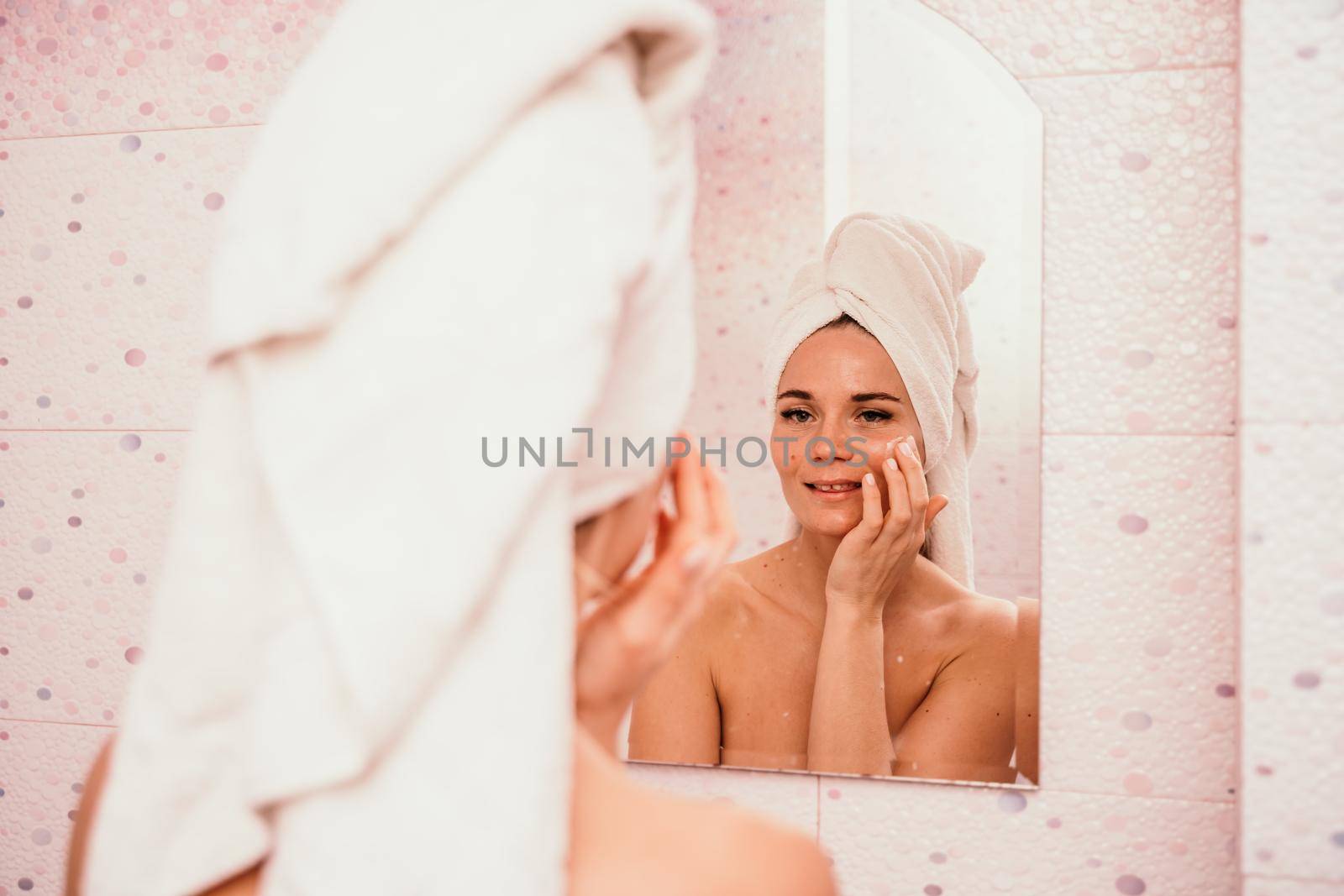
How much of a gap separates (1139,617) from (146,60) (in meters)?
1.34

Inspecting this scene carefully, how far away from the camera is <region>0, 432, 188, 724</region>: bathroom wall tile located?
3.98 feet

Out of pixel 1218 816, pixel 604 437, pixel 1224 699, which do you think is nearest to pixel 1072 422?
pixel 1224 699

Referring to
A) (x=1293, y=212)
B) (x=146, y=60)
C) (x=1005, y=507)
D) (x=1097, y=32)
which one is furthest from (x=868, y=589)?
(x=146, y=60)

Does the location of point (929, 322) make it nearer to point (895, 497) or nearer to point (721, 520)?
point (895, 497)

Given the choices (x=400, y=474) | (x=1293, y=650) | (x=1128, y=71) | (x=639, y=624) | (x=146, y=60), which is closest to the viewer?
(x=400, y=474)

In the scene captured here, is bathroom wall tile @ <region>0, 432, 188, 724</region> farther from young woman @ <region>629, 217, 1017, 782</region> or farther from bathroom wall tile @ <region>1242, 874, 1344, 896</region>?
bathroom wall tile @ <region>1242, 874, 1344, 896</region>

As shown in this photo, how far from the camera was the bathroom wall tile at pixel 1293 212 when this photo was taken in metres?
0.77

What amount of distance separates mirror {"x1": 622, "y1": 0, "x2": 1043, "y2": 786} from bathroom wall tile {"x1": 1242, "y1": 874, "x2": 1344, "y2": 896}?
0.22 metres

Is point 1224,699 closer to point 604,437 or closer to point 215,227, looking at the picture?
point 604,437

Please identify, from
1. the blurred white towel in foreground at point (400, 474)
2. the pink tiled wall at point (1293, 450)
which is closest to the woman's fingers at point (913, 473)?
the pink tiled wall at point (1293, 450)

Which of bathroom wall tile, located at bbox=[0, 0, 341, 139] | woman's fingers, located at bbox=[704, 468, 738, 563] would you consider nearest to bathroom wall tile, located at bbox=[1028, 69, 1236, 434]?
woman's fingers, located at bbox=[704, 468, 738, 563]

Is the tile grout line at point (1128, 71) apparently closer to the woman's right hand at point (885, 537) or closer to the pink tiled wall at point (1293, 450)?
the pink tiled wall at point (1293, 450)

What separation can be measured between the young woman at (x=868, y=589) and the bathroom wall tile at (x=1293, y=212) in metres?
0.26

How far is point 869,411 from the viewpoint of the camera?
99 centimetres
